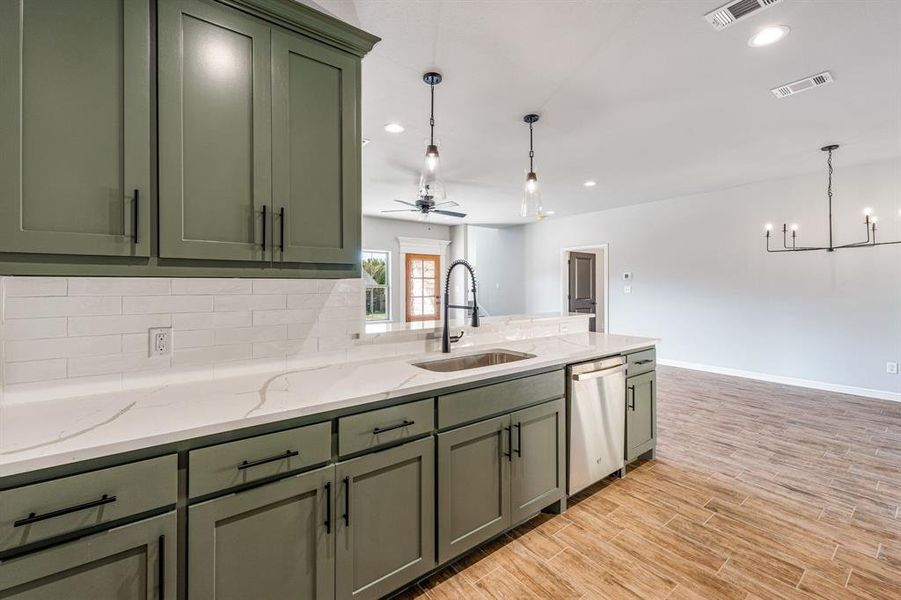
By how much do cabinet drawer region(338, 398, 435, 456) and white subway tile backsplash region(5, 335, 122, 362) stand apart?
956 millimetres

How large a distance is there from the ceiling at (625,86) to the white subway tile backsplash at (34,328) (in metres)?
1.91

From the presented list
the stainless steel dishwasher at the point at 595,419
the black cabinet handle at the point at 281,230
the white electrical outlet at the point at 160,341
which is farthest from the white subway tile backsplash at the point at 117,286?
the stainless steel dishwasher at the point at 595,419

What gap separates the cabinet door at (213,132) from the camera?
4.44 feet

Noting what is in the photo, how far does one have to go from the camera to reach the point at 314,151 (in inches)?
65.6

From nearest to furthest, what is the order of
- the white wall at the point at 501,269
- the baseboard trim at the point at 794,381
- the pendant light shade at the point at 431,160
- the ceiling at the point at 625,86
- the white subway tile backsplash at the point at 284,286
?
the white subway tile backsplash at the point at 284,286, the ceiling at the point at 625,86, the pendant light shade at the point at 431,160, the baseboard trim at the point at 794,381, the white wall at the point at 501,269

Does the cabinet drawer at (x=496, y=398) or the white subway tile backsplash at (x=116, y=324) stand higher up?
the white subway tile backsplash at (x=116, y=324)

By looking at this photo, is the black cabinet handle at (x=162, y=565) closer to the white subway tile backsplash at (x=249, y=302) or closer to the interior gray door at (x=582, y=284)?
the white subway tile backsplash at (x=249, y=302)

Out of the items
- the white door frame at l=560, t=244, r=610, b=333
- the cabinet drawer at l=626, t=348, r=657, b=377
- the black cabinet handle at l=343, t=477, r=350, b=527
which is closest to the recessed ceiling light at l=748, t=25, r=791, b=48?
the cabinet drawer at l=626, t=348, r=657, b=377

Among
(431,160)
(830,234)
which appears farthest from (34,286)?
(830,234)

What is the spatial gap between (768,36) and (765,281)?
13.9 ft

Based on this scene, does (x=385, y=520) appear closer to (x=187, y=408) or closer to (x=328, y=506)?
(x=328, y=506)

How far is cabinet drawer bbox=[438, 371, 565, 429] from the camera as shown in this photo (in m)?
1.71

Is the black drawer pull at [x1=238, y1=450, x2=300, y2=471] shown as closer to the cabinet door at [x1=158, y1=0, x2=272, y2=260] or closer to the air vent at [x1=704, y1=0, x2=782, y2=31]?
the cabinet door at [x1=158, y1=0, x2=272, y2=260]

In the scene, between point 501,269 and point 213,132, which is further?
point 501,269
